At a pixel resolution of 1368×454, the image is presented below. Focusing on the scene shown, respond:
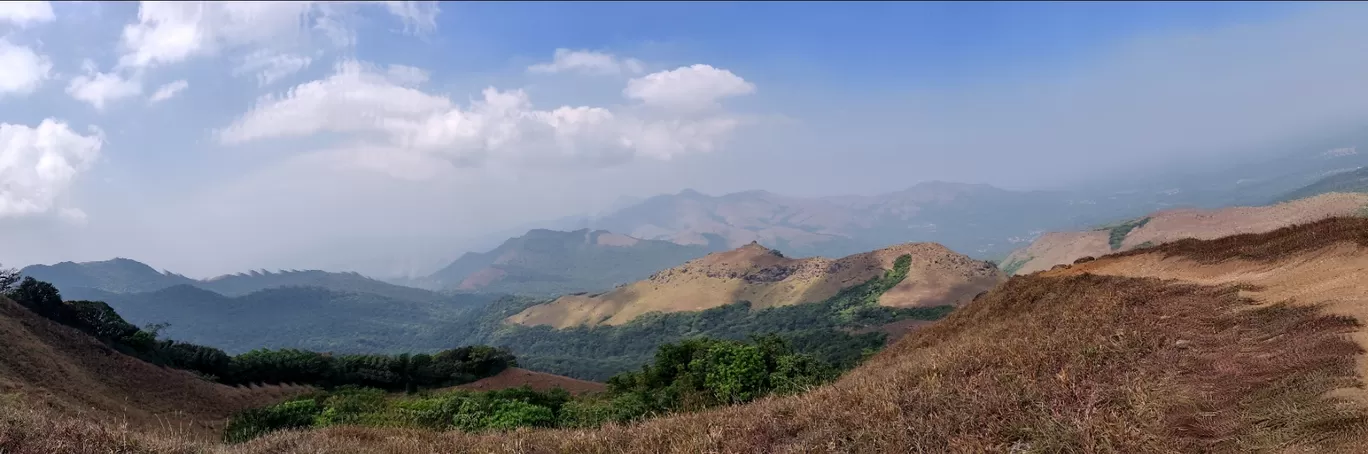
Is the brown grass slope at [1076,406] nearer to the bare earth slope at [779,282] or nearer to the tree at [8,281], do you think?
the tree at [8,281]

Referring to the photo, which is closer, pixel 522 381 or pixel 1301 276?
pixel 1301 276

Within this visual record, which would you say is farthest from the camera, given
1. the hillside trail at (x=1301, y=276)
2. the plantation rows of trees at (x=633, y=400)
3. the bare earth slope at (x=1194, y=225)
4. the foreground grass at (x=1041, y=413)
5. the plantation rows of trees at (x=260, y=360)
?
the bare earth slope at (x=1194, y=225)

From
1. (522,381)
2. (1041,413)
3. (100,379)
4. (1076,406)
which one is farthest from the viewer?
(522,381)

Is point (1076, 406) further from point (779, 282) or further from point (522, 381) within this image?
point (779, 282)

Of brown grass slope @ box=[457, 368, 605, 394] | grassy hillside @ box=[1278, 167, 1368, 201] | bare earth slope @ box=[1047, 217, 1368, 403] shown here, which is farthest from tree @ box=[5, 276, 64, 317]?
grassy hillside @ box=[1278, 167, 1368, 201]

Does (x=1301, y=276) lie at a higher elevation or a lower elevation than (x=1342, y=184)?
higher

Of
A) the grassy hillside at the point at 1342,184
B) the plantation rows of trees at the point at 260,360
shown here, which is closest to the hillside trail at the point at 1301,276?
the plantation rows of trees at the point at 260,360

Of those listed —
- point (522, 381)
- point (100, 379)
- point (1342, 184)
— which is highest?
point (100, 379)

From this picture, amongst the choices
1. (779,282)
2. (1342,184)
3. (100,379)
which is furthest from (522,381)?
(1342,184)
